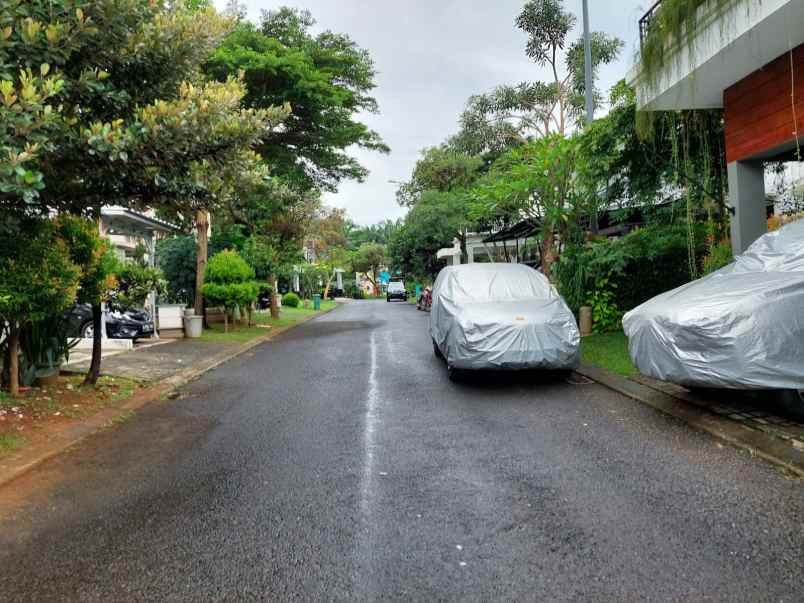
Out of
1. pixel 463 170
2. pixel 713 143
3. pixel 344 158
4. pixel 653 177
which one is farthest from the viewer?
pixel 463 170

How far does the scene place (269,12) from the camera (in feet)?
55.9

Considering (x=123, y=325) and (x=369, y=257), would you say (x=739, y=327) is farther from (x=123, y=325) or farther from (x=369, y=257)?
(x=369, y=257)

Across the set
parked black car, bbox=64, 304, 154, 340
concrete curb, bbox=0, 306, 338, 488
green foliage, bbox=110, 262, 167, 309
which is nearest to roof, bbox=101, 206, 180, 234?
parked black car, bbox=64, 304, 154, 340

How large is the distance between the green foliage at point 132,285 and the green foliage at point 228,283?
25.5 ft

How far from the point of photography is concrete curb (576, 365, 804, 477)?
449 centimetres

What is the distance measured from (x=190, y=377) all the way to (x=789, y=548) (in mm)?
8652

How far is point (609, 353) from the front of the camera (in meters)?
9.88

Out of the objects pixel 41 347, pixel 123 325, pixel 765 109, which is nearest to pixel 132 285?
pixel 41 347

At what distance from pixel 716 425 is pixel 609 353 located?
14.7 feet

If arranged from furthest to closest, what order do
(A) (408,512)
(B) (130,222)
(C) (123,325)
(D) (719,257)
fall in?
1. (B) (130,222)
2. (C) (123,325)
3. (D) (719,257)
4. (A) (408,512)

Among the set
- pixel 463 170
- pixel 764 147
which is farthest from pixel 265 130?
pixel 463 170

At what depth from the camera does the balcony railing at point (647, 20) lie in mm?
8789

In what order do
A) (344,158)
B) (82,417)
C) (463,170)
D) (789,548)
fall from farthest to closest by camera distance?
(463,170) < (344,158) < (82,417) < (789,548)

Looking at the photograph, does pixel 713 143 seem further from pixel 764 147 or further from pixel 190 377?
pixel 190 377
